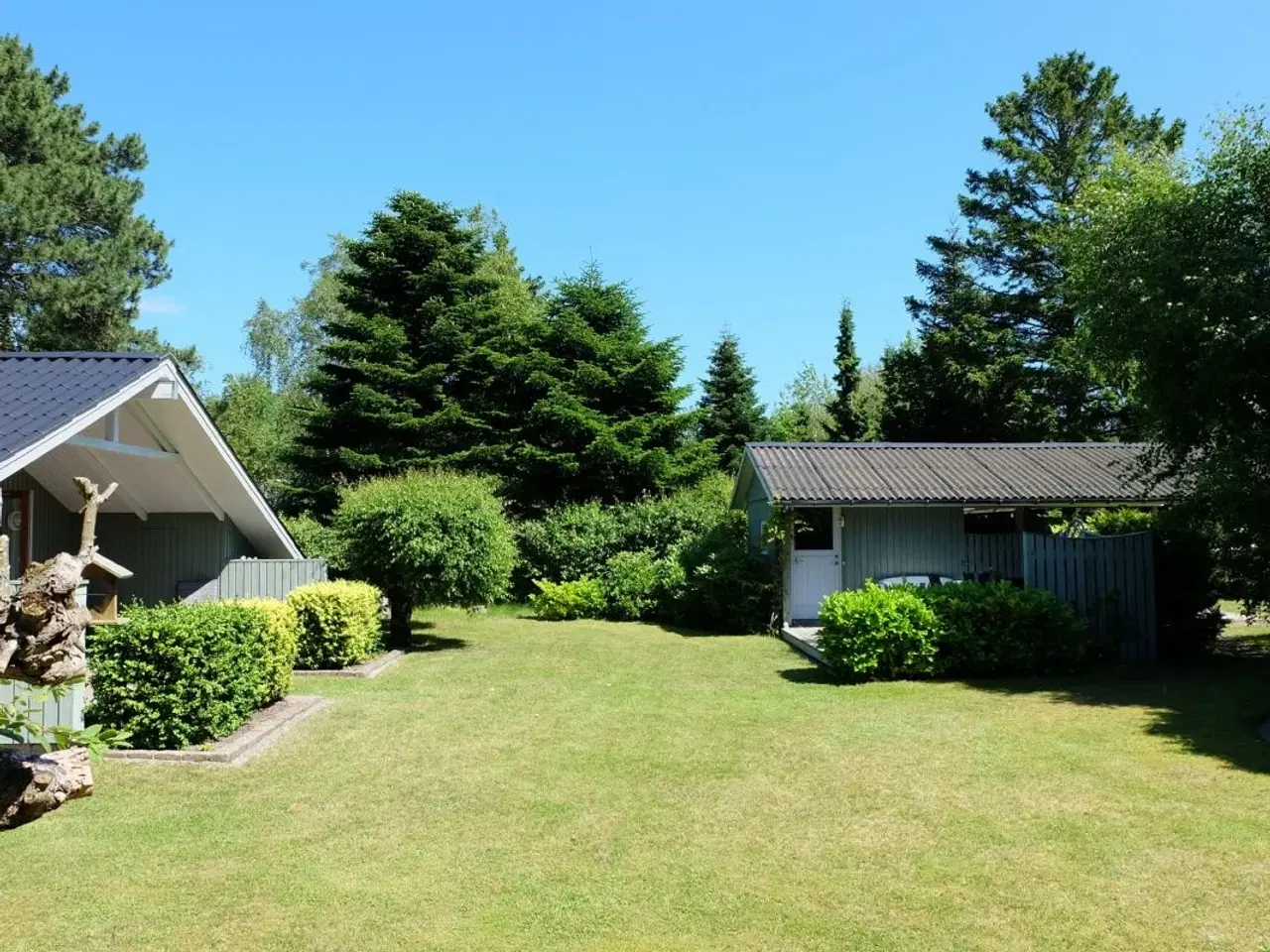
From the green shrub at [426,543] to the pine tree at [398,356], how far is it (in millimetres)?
12740

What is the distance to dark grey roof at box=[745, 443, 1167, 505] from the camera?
17.9 meters

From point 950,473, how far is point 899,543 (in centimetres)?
216

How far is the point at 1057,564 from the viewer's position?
13.3 m

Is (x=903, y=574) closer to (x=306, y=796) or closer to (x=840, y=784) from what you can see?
(x=840, y=784)

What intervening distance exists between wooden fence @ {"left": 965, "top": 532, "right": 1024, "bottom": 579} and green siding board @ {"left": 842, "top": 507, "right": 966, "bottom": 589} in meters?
0.19

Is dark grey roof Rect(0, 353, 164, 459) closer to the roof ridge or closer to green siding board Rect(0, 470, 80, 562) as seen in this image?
the roof ridge

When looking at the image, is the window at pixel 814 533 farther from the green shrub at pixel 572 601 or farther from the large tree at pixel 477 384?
the large tree at pixel 477 384

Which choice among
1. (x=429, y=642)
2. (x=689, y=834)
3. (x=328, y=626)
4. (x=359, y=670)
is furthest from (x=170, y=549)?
(x=689, y=834)

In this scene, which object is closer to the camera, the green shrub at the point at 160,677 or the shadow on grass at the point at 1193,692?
the green shrub at the point at 160,677

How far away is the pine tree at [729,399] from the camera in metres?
37.8

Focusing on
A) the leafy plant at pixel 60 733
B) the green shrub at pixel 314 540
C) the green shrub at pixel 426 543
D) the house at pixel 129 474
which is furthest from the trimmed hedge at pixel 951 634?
the green shrub at pixel 314 540

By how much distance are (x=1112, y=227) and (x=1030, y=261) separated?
74.8 ft

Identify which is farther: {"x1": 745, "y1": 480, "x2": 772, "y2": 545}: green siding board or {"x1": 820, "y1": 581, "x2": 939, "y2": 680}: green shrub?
{"x1": 745, "y1": 480, "x2": 772, "y2": 545}: green siding board

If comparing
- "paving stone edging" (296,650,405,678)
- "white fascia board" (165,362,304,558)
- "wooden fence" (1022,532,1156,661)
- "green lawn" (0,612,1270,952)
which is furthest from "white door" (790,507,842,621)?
"white fascia board" (165,362,304,558)
